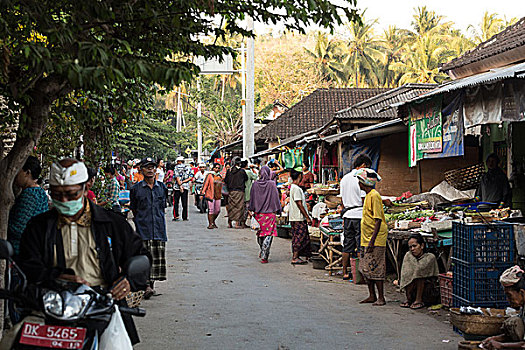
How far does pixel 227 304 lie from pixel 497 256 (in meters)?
3.64

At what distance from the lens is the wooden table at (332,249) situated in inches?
479

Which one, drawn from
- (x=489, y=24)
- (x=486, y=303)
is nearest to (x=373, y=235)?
(x=486, y=303)

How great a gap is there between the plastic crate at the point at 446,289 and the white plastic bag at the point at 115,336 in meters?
5.51

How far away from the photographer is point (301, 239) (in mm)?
13430

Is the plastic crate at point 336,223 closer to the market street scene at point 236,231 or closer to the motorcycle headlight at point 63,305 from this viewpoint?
the market street scene at point 236,231

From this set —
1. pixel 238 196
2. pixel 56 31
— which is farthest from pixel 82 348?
pixel 238 196

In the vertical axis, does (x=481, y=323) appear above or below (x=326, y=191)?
below

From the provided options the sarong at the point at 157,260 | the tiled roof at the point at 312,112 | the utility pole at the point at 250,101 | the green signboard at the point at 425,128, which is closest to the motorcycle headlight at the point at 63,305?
the sarong at the point at 157,260

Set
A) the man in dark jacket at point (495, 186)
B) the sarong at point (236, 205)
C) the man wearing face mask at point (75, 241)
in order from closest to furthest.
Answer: the man wearing face mask at point (75, 241) < the man in dark jacket at point (495, 186) < the sarong at point (236, 205)

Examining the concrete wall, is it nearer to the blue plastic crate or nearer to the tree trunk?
the blue plastic crate

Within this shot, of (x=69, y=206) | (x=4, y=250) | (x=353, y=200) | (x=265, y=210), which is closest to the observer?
(x=4, y=250)

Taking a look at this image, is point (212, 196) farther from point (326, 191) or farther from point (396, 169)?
point (396, 169)

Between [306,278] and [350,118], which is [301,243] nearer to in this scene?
[306,278]

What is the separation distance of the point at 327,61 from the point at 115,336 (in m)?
55.2
